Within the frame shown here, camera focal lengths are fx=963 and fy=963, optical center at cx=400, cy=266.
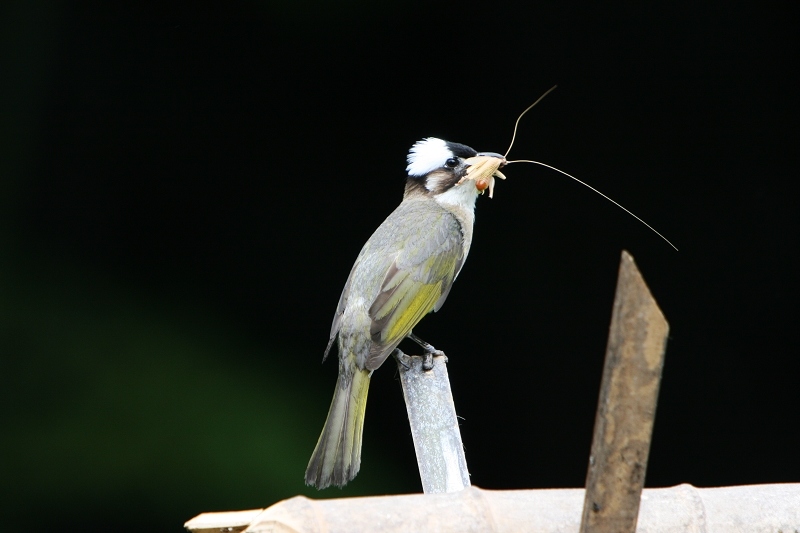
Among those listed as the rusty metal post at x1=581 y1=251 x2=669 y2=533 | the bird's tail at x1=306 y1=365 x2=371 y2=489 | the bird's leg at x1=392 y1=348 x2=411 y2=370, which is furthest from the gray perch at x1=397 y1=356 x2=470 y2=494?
the rusty metal post at x1=581 y1=251 x2=669 y2=533

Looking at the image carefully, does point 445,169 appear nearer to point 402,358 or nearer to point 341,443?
point 402,358

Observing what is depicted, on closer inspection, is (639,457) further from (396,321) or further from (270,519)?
(396,321)

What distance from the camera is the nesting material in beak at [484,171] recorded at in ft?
12.4

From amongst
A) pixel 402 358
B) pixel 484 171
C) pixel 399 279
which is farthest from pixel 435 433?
pixel 484 171

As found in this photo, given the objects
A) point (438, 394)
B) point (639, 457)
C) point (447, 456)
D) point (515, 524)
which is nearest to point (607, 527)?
point (639, 457)

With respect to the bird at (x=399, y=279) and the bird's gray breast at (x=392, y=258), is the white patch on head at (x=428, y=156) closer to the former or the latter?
the bird at (x=399, y=279)

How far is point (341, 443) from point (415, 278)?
0.80m

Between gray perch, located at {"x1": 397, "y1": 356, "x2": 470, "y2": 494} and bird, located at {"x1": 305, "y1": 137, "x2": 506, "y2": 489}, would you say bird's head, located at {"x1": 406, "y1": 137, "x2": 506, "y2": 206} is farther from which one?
gray perch, located at {"x1": 397, "y1": 356, "x2": 470, "y2": 494}

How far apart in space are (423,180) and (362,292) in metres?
0.83

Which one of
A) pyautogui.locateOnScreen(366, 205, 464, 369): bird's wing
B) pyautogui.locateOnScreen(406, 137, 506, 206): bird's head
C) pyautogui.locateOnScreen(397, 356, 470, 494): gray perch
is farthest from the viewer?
pyautogui.locateOnScreen(406, 137, 506, 206): bird's head

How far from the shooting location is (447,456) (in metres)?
2.36

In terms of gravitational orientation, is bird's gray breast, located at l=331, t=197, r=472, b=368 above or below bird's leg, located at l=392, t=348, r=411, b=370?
above

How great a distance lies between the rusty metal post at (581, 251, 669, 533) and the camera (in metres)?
1.19

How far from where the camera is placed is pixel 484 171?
12.6 ft
